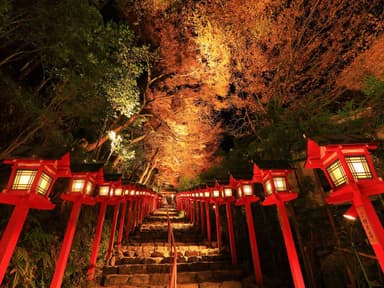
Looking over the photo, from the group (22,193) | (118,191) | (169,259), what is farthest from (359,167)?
(118,191)

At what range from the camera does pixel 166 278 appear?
23.5ft

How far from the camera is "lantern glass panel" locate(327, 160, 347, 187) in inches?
154

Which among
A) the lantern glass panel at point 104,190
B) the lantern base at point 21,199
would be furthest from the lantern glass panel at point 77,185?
the lantern glass panel at point 104,190

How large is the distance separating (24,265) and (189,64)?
13.8 metres

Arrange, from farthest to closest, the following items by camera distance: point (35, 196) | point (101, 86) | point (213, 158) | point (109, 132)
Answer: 1. point (213, 158)
2. point (109, 132)
3. point (101, 86)
4. point (35, 196)

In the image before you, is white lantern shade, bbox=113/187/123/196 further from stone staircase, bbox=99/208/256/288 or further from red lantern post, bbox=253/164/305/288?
red lantern post, bbox=253/164/305/288

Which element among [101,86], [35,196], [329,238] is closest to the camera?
[35,196]

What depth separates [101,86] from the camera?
9508 millimetres

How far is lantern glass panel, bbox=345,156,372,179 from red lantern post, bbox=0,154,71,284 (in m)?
5.91

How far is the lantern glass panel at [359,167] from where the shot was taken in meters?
3.79

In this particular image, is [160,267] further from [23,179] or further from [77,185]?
[23,179]

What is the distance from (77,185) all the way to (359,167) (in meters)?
6.58

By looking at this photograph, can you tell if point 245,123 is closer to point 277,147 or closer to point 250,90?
point 250,90

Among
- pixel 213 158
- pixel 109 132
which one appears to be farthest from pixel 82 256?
pixel 213 158
